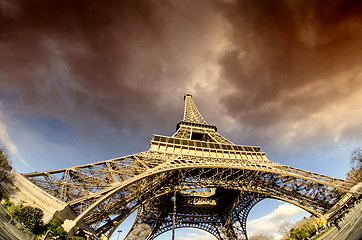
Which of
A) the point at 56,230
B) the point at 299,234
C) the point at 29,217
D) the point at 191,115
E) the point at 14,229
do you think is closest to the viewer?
the point at 14,229

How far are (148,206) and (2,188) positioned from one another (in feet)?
63.9

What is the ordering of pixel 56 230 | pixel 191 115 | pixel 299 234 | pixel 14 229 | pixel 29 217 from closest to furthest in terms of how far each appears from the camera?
1. pixel 14 229
2. pixel 29 217
3. pixel 56 230
4. pixel 299 234
5. pixel 191 115

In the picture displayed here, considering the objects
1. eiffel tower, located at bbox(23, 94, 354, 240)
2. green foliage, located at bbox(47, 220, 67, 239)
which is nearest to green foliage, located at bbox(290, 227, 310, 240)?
eiffel tower, located at bbox(23, 94, 354, 240)

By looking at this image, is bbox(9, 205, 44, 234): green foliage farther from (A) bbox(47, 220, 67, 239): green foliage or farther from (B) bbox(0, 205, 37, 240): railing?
(B) bbox(0, 205, 37, 240): railing

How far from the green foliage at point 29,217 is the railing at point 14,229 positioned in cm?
56

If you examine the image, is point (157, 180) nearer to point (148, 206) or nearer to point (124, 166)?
point (124, 166)

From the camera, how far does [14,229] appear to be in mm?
7285

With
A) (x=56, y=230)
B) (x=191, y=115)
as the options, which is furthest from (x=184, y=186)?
(x=191, y=115)

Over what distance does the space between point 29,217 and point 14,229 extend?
0.99 metres

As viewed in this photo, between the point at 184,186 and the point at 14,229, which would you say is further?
the point at 184,186

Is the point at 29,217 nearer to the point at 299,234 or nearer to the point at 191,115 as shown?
the point at 299,234

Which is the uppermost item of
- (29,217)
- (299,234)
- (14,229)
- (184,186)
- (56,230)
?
(184,186)

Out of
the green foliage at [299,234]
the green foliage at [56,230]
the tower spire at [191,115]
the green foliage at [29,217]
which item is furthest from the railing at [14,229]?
the tower spire at [191,115]

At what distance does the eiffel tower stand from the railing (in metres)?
1.98
